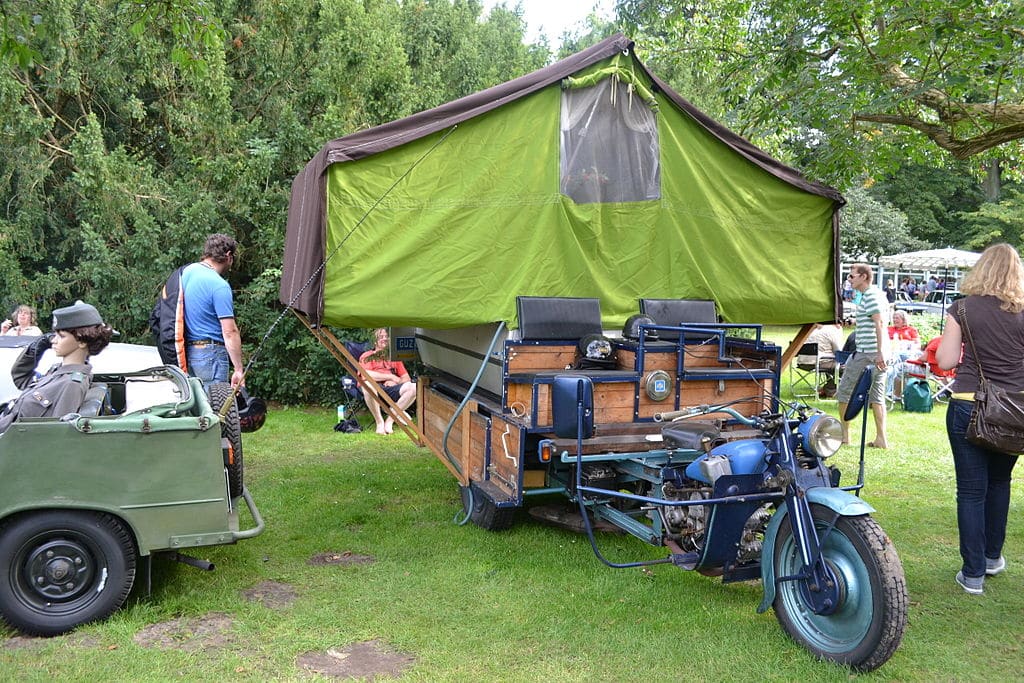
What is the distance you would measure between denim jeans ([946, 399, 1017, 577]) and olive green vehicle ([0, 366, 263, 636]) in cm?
401

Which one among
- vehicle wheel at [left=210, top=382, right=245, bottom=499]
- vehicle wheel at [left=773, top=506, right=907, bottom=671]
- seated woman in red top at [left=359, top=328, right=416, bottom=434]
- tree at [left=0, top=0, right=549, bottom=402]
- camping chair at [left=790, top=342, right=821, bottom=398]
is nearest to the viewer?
vehicle wheel at [left=773, top=506, right=907, bottom=671]

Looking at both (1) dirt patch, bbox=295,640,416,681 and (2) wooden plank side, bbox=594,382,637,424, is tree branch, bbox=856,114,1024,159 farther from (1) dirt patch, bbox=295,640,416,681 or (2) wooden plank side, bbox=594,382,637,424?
(1) dirt patch, bbox=295,640,416,681

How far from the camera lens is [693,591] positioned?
4789mm

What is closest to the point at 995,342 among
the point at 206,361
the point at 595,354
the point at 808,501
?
the point at 808,501

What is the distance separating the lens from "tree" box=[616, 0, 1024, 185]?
5984 millimetres

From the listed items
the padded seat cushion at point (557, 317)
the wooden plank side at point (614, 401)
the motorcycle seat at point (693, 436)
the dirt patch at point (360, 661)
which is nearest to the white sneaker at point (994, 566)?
the motorcycle seat at point (693, 436)

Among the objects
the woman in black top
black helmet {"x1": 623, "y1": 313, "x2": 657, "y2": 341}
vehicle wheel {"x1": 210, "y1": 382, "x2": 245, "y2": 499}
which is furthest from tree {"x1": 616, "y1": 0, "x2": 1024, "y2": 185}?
vehicle wheel {"x1": 210, "y1": 382, "x2": 245, "y2": 499}

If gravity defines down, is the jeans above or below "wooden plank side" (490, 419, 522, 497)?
above

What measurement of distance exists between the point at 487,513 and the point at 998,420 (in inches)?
127

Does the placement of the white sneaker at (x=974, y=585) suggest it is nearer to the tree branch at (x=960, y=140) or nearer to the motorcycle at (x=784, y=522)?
the motorcycle at (x=784, y=522)

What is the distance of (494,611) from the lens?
4.51m

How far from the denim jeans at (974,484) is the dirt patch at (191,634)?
402 centimetres

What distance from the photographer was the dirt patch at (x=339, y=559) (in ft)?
17.5

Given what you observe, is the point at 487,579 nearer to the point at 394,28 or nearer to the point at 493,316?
the point at 493,316
